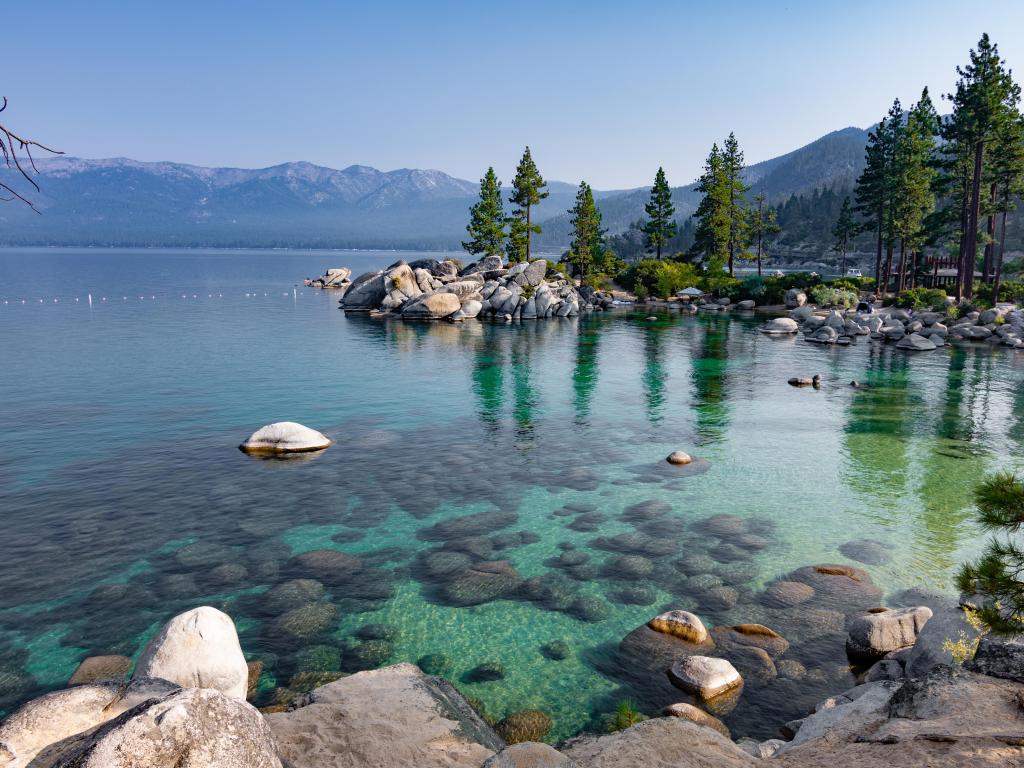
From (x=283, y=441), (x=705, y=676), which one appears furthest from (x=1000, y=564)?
(x=283, y=441)

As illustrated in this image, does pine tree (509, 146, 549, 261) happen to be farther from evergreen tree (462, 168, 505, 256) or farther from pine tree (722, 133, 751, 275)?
pine tree (722, 133, 751, 275)

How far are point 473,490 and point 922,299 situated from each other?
6779cm

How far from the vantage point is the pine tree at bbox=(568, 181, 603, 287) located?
101 m

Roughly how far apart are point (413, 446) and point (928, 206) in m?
Result: 78.7

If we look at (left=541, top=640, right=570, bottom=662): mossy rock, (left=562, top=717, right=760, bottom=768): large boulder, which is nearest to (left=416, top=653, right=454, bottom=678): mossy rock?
(left=541, top=640, right=570, bottom=662): mossy rock

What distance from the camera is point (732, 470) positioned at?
25891 mm

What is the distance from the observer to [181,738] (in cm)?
657

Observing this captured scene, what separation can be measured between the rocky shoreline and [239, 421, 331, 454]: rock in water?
1437cm

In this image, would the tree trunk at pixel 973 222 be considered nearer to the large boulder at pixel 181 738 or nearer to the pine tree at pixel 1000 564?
the pine tree at pixel 1000 564

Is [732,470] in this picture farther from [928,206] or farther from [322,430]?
[928,206]

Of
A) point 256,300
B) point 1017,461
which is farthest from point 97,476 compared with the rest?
point 256,300

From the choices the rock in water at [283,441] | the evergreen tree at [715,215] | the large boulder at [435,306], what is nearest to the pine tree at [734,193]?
the evergreen tree at [715,215]

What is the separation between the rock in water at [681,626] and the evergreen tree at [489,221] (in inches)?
3723

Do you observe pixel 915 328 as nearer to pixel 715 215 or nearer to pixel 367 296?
pixel 715 215
